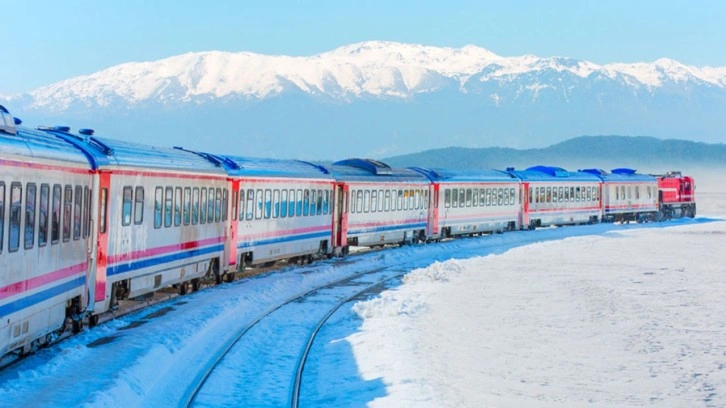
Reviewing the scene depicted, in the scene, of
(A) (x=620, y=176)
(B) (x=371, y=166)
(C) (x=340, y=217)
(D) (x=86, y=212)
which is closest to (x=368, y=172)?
(B) (x=371, y=166)

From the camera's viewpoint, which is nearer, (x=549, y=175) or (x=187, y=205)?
(x=187, y=205)

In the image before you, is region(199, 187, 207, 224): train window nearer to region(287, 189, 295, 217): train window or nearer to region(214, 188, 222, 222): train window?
region(214, 188, 222, 222): train window

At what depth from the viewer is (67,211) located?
1606 cm

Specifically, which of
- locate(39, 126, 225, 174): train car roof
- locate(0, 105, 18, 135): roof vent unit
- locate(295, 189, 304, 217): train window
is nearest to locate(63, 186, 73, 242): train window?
locate(39, 126, 225, 174): train car roof

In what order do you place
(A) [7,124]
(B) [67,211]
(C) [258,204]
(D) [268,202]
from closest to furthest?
1. (A) [7,124]
2. (B) [67,211]
3. (C) [258,204]
4. (D) [268,202]

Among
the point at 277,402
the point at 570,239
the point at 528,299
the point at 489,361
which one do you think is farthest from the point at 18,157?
the point at 570,239

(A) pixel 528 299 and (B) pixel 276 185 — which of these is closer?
(A) pixel 528 299

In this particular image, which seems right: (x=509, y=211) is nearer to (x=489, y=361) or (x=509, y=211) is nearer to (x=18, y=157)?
(x=489, y=361)

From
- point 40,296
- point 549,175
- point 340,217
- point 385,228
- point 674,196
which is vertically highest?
point 549,175

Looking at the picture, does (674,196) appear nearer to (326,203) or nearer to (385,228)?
(385,228)

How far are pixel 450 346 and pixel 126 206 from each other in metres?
6.36

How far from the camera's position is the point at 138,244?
20.8 metres

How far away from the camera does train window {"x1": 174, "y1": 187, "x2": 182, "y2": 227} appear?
23.1 metres

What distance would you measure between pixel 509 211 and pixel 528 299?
2980cm
